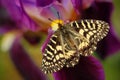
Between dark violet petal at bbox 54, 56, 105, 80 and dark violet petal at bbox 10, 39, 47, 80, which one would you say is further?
dark violet petal at bbox 10, 39, 47, 80

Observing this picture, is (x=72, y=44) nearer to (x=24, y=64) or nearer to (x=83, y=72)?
(x=83, y=72)

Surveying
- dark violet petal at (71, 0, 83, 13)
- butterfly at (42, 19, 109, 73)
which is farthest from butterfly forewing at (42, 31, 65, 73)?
dark violet petal at (71, 0, 83, 13)

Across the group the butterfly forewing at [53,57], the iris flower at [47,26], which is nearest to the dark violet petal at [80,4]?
the iris flower at [47,26]

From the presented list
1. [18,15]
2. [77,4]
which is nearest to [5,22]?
[18,15]

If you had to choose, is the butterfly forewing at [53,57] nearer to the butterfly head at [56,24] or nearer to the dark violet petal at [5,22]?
the butterfly head at [56,24]

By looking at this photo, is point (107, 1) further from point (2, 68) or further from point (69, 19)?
point (2, 68)

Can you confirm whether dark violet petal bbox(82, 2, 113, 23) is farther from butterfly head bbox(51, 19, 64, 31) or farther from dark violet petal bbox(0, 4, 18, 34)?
dark violet petal bbox(0, 4, 18, 34)
